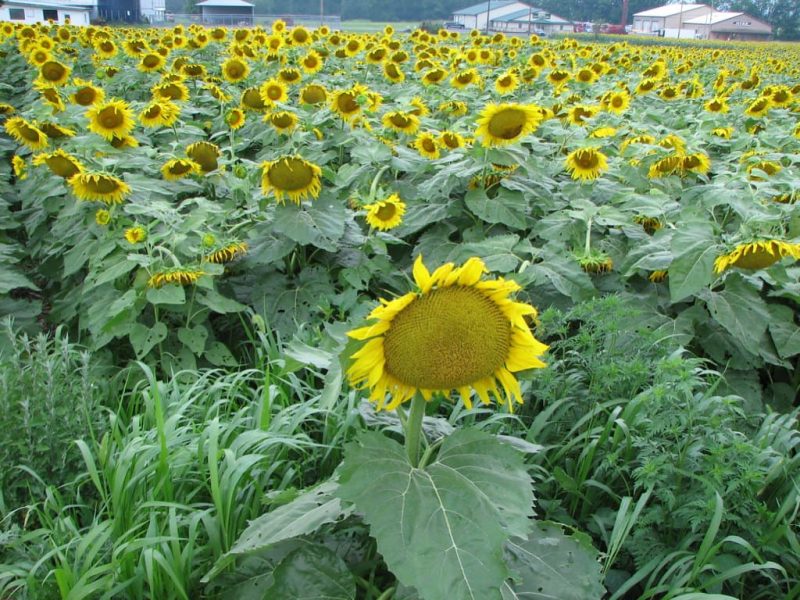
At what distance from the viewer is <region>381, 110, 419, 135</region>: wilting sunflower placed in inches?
172

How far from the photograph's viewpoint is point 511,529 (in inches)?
52.2

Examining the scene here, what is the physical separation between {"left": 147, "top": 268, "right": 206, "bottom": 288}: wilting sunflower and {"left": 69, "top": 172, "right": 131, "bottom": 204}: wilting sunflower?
24.1 inches

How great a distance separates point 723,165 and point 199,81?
196 inches

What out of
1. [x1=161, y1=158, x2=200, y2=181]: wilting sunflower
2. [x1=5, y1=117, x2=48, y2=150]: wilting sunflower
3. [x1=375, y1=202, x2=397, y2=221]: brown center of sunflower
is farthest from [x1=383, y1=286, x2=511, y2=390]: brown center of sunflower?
[x1=5, y1=117, x2=48, y2=150]: wilting sunflower

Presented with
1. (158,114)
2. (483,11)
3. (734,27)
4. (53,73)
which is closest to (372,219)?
(158,114)

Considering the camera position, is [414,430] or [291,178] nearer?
[414,430]

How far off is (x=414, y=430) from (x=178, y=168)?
108 inches

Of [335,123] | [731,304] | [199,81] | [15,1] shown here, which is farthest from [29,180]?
[15,1]

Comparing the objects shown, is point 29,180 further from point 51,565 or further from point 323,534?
point 323,534

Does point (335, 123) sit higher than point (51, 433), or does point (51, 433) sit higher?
point (335, 123)

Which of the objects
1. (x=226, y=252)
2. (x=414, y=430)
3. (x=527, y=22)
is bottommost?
(x=226, y=252)

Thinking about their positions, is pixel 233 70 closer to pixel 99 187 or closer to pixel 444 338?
pixel 99 187

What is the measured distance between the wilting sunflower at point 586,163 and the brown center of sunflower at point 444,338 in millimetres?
2578

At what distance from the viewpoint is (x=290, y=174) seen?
3205mm
